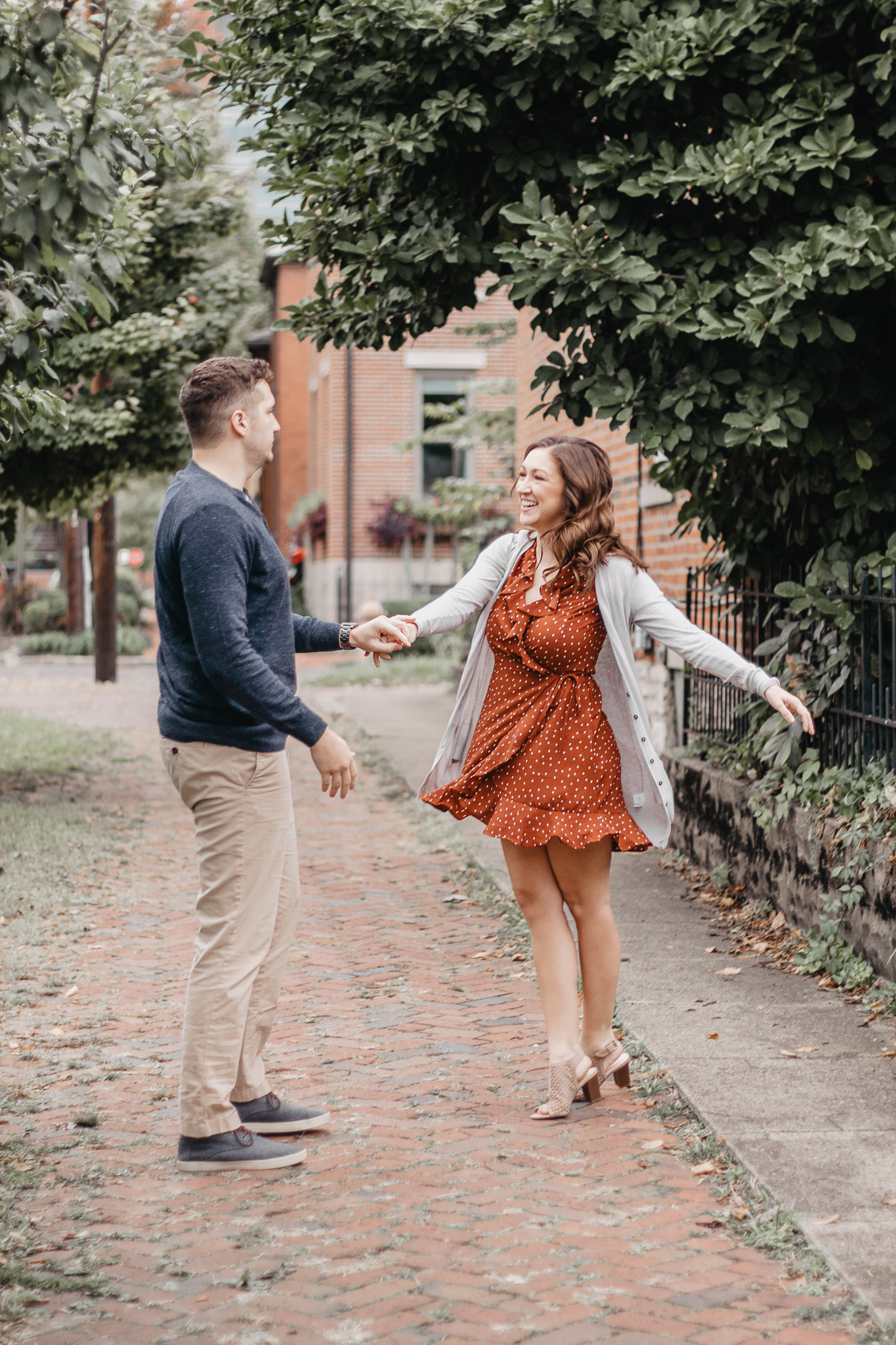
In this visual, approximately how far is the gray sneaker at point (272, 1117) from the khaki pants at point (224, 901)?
208mm

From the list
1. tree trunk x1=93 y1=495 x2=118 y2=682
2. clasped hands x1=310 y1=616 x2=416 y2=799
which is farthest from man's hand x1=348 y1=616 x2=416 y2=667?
tree trunk x1=93 y1=495 x2=118 y2=682

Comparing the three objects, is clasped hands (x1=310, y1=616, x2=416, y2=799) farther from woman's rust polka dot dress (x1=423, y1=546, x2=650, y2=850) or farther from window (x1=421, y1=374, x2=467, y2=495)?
window (x1=421, y1=374, x2=467, y2=495)

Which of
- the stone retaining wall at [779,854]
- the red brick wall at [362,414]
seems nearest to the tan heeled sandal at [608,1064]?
the stone retaining wall at [779,854]

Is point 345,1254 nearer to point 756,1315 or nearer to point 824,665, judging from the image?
point 756,1315

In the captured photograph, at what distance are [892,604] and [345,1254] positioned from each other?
10.9 feet

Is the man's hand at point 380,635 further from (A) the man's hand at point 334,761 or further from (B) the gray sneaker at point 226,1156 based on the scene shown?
(B) the gray sneaker at point 226,1156

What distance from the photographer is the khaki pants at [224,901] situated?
13.1 ft

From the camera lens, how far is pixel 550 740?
446 cm

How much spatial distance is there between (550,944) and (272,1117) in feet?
3.16

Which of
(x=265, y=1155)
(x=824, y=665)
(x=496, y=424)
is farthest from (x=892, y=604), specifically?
(x=496, y=424)

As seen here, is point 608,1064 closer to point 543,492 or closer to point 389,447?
point 543,492

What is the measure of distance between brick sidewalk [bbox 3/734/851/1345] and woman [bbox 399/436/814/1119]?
45 centimetres

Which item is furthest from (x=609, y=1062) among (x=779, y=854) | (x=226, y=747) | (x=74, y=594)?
(x=74, y=594)

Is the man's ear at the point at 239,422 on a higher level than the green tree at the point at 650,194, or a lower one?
lower
